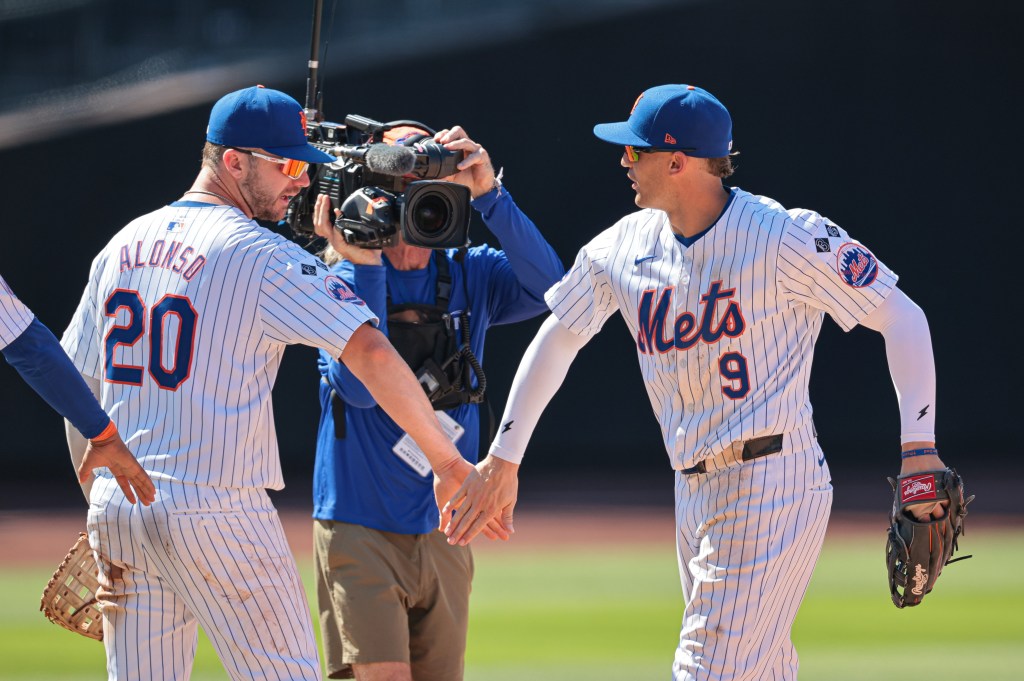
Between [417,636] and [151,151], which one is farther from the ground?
[151,151]

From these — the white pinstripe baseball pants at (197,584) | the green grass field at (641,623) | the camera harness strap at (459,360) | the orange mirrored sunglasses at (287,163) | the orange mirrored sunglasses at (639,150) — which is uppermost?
the orange mirrored sunglasses at (639,150)

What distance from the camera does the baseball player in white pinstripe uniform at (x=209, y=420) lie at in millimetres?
3553

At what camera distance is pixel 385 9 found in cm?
1354

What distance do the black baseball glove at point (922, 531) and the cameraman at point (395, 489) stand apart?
48.8 inches

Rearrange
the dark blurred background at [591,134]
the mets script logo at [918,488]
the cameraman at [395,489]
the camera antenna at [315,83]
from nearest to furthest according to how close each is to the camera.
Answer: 1. the mets script logo at [918,488]
2. the cameraman at [395,489]
3. the camera antenna at [315,83]
4. the dark blurred background at [591,134]

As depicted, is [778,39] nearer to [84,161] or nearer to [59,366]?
[84,161]

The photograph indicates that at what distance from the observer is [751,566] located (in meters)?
3.90

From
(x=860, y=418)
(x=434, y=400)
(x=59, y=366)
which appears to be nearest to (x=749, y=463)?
(x=434, y=400)

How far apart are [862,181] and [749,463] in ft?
33.6

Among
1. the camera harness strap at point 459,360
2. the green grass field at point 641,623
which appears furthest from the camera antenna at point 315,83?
the green grass field at point 641,623

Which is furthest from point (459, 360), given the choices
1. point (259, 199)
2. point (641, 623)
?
point (641, 623)

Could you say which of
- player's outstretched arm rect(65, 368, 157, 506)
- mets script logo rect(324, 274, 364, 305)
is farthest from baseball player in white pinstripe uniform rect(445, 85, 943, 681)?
player's outstretched arm rect(65, 368, 157, 506)

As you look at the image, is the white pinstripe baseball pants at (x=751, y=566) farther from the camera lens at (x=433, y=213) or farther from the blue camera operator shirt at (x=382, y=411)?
the camera lens at (x=433, y=213)

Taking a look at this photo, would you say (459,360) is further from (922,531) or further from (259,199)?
(922,531)
